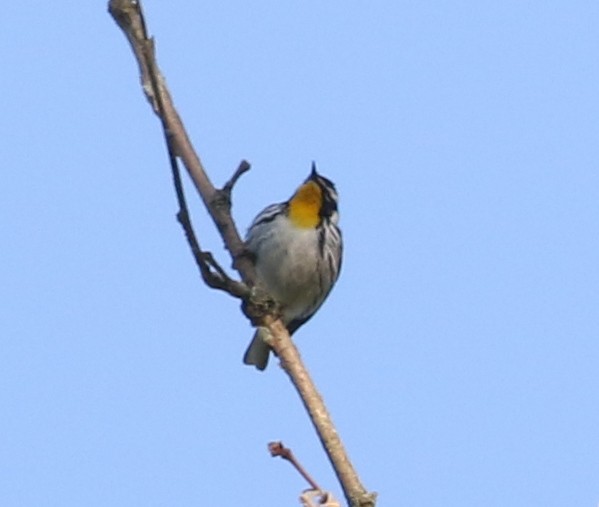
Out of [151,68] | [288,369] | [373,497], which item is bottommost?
[373,497]

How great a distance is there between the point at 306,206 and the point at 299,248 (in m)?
0.25

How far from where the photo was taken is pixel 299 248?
6555 mm

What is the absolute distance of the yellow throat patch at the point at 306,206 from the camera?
6.62 meters

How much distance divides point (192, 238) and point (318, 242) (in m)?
4.08

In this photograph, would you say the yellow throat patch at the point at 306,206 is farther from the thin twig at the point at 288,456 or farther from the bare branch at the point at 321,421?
the thin twig at the point at 288,456

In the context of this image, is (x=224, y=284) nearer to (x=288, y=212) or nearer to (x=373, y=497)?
(x=373, y=497)

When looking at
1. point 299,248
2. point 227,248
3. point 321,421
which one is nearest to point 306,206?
point 299,248

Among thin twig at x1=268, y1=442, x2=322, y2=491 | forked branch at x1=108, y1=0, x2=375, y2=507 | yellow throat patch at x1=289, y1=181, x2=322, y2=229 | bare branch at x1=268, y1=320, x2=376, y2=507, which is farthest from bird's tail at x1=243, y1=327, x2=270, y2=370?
thin twig at x1=268, y1=442, x2=322, y2=491

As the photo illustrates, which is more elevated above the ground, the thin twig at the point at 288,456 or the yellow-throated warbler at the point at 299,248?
the yellow-throated warbler at the point at 299,248

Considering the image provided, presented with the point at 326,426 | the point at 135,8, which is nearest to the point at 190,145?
the point at 135,8

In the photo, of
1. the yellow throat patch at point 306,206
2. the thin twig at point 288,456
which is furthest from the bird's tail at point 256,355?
the thin twig at point 288,456

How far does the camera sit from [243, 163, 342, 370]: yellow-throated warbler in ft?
21.2

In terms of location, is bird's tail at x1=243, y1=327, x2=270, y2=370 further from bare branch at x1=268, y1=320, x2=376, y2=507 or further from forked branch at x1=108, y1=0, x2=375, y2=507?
bare branch at x1=268, y1=320, x2=376, y2=507

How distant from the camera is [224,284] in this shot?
8.61 ft
